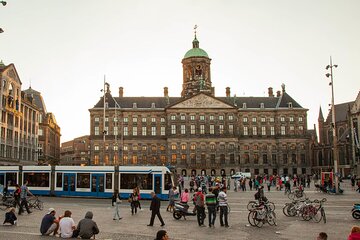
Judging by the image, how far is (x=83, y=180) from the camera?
1208 inches

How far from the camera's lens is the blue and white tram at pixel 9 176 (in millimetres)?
32031

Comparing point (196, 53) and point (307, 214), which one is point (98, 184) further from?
point (196, 53)

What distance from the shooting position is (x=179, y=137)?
8300 centimetres

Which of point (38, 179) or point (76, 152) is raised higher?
point (76, 152)

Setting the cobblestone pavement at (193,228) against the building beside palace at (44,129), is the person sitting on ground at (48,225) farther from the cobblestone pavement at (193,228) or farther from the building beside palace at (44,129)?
the building beside palace at (44,129)

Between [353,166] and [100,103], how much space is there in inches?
2065

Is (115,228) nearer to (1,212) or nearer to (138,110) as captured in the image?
(1,212)

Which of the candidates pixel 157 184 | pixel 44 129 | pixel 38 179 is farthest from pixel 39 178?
pixel 44 129

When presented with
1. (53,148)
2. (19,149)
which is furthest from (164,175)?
(53,148)

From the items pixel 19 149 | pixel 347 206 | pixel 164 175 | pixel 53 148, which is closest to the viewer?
pixel 347 206

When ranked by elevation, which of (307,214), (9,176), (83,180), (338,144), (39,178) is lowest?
(307,214)

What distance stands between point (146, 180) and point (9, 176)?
12.0 metres

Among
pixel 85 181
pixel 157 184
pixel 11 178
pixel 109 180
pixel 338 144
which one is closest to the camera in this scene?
pixel 157 184

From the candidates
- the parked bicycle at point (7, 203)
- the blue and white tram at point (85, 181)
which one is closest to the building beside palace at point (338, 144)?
the blue and white tram at point (85, 181)
